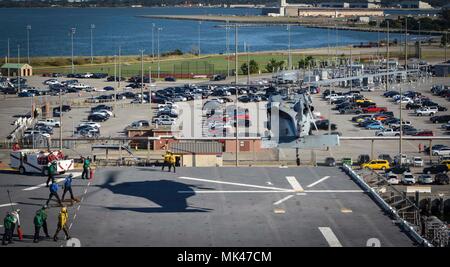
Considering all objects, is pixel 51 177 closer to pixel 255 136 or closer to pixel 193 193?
pixel 193 193

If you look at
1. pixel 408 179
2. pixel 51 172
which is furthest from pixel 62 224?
pixel 408 179

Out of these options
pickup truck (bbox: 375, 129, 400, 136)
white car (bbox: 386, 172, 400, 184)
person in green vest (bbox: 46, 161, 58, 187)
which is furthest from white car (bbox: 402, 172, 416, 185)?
person in green vest (bbox: 46, 161, 58, 187)

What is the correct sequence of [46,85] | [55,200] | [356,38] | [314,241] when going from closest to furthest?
1. [314,241]
2. [55,200]
3. [46,85]
4. [356,38]

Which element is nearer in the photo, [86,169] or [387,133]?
[86,169]

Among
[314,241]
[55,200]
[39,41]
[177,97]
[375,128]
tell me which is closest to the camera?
[314,241]

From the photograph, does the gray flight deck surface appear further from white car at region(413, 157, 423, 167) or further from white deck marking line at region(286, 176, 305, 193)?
white car at region(413, 157, 423, 167)

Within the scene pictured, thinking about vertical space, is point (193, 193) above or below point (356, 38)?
below

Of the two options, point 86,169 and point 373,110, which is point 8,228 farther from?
point 373,110

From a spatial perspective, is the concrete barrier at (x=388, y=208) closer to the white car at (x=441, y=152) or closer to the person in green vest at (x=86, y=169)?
the person in green vest at (x=86, y=169)

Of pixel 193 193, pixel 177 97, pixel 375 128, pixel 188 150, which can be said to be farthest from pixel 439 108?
pixel 193 193
